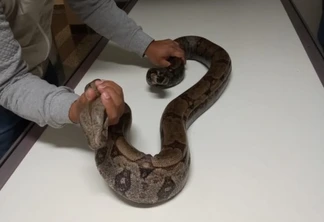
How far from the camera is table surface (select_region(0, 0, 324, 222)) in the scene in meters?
0.72

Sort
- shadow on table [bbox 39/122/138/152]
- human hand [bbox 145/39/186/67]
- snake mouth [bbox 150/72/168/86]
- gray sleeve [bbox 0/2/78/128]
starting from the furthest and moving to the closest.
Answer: human hand [bbox 145/39/186/67]
snake mouth [bbox 150/72/168/86]
shadow on table [bbox 39/122/138/152]
gray sleeve [bbox 0/2/78/128]

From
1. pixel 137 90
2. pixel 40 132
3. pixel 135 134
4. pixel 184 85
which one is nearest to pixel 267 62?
pixel 184 85

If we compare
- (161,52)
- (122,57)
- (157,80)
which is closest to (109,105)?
(157,80)

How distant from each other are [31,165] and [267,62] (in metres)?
0.76

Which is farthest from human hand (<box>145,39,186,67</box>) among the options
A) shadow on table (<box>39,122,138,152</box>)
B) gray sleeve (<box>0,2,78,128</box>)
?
gray sleeve (<box>0,2,78,128</box>)

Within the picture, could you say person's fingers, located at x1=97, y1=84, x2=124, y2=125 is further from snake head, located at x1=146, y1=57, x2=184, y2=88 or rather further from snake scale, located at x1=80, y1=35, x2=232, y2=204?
snake head, located at x1=146, y1=57, x2=184, y2=88

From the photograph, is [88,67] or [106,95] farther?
[88,67]

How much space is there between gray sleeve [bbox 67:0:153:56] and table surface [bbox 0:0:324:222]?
9cm

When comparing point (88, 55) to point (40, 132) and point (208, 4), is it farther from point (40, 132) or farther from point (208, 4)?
point (208, 4)

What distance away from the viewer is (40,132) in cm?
95

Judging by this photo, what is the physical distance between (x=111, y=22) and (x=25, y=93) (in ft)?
1.56

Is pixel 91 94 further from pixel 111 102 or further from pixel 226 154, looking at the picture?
pixel 226 154

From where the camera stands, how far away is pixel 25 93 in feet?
2.59

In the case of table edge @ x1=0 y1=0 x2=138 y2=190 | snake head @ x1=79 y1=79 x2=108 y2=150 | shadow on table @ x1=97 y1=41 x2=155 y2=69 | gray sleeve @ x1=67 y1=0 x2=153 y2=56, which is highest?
snake head @ x1=79 y1=79 x2=108 y2=150
